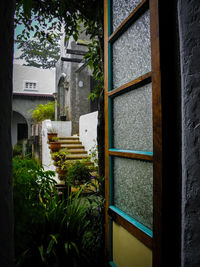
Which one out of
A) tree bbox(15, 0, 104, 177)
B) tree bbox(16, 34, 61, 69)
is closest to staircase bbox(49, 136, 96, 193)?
tree bbox(15, 0, 104, 177)

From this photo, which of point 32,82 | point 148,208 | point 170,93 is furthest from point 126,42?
point 32,82

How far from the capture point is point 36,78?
14859 millimetres

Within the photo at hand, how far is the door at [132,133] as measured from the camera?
1.09 m

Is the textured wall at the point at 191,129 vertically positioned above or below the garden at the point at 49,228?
above

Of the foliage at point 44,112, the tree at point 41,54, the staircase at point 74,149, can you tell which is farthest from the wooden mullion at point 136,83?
the tree at point 41,54

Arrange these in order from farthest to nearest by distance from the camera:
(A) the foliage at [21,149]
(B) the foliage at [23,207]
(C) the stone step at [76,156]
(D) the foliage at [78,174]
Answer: (A) the foliage at [21,149] < (C) the stone step at [76,156] < (D) the foliage at [78,174] < (B) the foliage at [23,207]

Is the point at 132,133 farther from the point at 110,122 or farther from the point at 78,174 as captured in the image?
the point at 78,174

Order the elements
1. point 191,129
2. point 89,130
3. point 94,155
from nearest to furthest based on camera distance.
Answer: point 191,129 < point 94,155 < point 89,130

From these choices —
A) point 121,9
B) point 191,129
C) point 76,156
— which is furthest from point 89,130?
point 191,129

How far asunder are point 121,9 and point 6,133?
4.68 feet

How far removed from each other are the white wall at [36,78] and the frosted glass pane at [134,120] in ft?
42.8

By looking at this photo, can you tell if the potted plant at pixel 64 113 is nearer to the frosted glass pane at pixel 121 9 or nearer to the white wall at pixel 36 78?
the white wall at pixel 36 78

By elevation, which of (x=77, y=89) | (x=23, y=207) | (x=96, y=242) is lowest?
(x=96, y=242)

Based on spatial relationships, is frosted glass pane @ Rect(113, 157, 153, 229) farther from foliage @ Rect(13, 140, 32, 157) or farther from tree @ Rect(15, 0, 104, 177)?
foliage @ Rect(13, 140, 32, 157)
